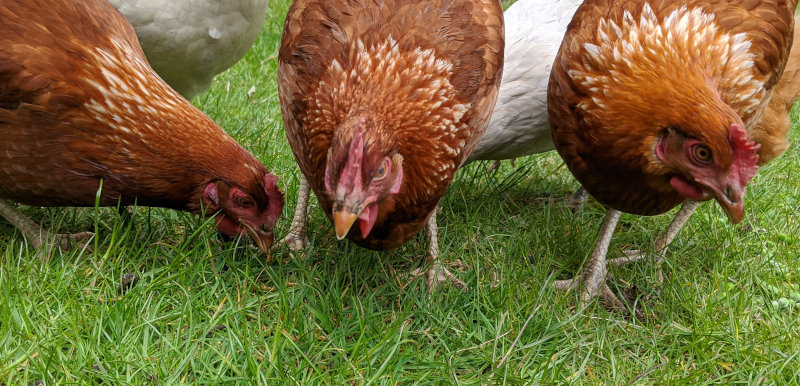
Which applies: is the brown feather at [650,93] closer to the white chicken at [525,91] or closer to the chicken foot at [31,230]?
the white chicken at [525,91]

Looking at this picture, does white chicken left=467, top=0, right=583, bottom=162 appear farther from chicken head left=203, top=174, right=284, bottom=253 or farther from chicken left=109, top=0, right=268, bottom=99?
chicken left=109, top=0, right=268, bottom=99

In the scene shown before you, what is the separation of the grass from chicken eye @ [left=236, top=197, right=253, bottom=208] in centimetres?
16

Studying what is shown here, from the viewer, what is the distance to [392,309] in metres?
2.78

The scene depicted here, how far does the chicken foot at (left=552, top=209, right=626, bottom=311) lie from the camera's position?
3.03 meters

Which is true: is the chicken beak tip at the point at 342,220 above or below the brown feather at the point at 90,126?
below

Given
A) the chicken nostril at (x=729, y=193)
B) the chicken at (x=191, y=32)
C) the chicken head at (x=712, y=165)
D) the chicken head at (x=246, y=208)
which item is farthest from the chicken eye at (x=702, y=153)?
the chicken at (x=191, y=32)

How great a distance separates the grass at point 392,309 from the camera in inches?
89.4

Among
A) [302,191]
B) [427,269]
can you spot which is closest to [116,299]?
[302,191]

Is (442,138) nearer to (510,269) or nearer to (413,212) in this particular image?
(413,212)

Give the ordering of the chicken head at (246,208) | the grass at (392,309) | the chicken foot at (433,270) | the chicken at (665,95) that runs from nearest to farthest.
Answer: the grass at (392,309) → the chicken at (665,95) → the chicken head at (246,208) → the chicken foot at (433,270)

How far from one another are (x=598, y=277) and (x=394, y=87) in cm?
136

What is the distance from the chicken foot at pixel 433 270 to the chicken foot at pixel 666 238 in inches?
31.5

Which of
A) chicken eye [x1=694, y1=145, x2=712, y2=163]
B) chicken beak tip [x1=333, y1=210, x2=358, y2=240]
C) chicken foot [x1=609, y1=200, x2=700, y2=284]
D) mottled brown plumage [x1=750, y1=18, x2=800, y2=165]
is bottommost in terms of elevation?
chicken foot [x1=609, y1=200, x2=700, y2=284]

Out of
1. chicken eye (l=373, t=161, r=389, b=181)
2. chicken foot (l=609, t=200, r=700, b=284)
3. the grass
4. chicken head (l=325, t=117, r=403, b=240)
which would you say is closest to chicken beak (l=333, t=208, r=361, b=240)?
chicken head (l=325, t=117, r=403, b=240)
